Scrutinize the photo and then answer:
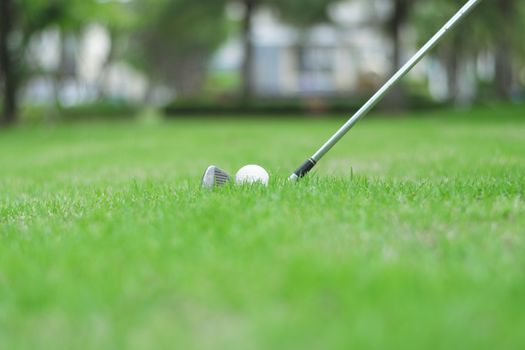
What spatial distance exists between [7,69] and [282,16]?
38.5 ft

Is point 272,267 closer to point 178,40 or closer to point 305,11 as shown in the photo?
point 305,11

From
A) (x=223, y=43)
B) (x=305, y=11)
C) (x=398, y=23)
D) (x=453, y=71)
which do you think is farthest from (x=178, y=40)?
(x=398, y=23)

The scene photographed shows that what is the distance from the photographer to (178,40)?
41344 mm

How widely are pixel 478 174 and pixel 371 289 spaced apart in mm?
3428

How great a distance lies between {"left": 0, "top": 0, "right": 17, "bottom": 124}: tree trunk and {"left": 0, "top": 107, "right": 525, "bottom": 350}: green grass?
55.6ft

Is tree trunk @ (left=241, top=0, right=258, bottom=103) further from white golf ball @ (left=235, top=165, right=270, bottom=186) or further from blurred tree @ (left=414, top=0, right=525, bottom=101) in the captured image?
white golf ball @ (left=235, top=165, right=270, bottom=186)

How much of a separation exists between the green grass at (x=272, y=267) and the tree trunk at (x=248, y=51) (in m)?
25.0

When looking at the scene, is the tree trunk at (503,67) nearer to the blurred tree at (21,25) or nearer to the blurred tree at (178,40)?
the blurred tree at (178,40)

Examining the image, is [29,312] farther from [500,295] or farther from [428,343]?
[500,295]

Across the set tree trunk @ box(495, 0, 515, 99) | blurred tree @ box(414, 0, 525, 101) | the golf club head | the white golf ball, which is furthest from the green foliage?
the golf club head

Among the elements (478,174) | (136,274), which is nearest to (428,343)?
(136,274)

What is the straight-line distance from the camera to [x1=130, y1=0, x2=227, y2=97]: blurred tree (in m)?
29.2

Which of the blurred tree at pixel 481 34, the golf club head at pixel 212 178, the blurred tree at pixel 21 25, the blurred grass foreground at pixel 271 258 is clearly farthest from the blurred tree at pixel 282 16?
the golf club head at pixel 212 178

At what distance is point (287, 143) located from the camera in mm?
11633
